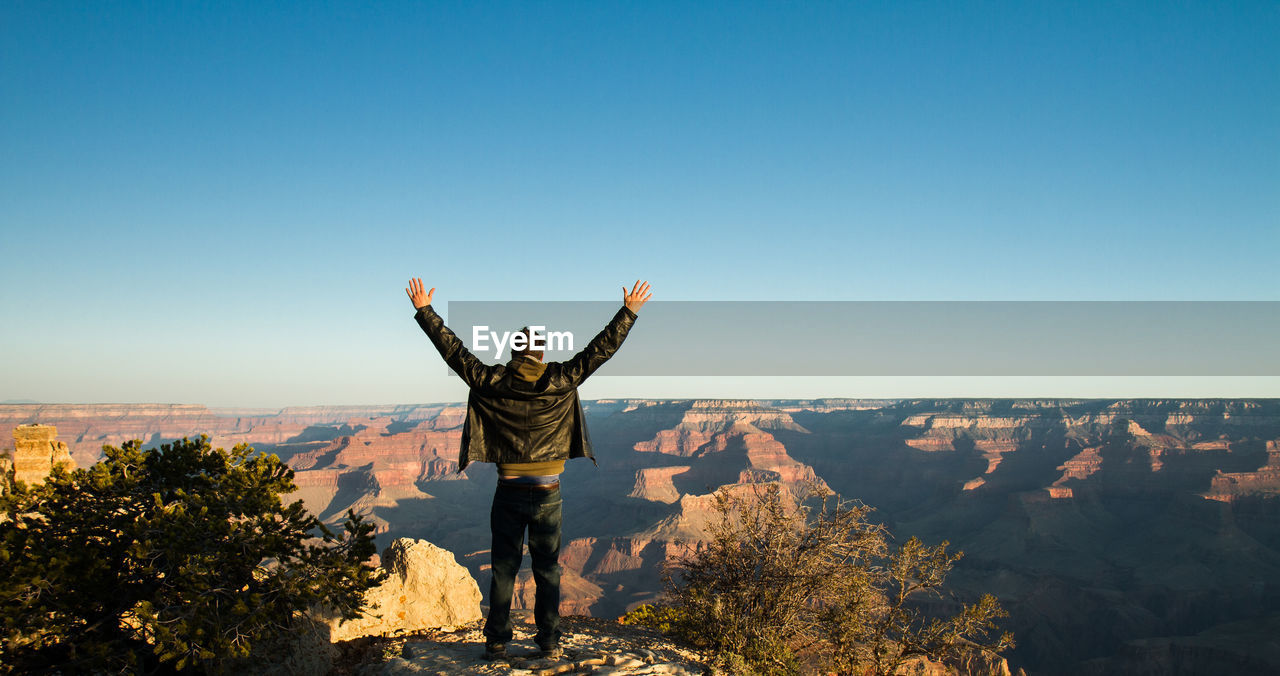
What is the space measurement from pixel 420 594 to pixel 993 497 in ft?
290

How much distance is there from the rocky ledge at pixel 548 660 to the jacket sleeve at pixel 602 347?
2020mm

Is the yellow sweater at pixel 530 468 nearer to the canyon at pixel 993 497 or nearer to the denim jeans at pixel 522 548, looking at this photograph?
the denim jeans at pixel 522 548

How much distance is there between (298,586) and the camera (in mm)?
5328

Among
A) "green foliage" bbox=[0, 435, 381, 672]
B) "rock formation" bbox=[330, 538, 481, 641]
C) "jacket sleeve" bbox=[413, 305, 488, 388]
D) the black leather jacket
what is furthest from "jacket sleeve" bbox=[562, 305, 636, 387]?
"rock formation" bbox=[330, 538, 481, 641]

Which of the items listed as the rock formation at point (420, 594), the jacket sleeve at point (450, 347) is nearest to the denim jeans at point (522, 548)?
the jacket sleeve at point (450, 347)

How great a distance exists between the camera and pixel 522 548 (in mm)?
4328

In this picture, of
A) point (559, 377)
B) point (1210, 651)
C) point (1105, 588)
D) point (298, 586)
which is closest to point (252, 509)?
point (298, 586)

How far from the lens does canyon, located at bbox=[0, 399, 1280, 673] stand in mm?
48562

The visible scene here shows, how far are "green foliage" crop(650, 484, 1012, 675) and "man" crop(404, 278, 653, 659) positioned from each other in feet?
Answer: 8.73

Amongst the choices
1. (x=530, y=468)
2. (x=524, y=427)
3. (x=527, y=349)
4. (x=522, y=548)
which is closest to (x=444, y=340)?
(x=527, y=349)

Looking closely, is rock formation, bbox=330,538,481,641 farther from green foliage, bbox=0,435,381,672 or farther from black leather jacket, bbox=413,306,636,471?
black leather jacket, bbox=413,306,636,471

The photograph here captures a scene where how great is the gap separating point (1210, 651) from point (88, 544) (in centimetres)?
5350

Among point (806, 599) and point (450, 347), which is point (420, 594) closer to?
point (806, 599)

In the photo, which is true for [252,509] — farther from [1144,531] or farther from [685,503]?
[1144,531]
